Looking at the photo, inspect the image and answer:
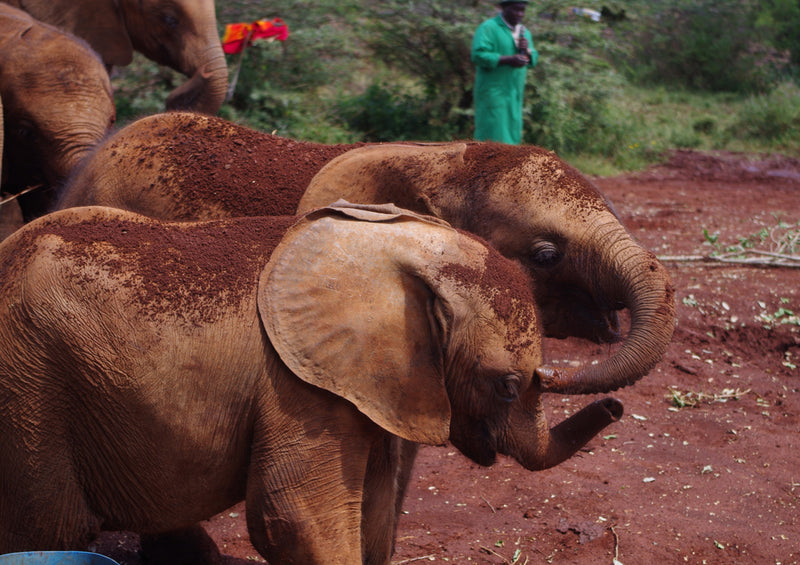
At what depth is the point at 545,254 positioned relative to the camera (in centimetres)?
413

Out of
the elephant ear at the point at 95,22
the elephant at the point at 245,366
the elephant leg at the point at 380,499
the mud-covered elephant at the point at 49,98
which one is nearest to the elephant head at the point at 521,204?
the elephant at the point at 245,366

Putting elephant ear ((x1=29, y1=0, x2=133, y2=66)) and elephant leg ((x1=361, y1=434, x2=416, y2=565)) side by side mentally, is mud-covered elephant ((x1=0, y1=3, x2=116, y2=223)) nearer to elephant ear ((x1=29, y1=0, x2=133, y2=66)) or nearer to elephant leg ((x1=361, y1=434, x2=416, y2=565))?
elephant ear ((x1=29, y1=0, x2=133, y2=66))

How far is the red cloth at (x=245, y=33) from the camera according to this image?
35.0ft

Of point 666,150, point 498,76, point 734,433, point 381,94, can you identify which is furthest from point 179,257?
point 666,150

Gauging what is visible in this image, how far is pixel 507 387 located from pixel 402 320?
0.43m

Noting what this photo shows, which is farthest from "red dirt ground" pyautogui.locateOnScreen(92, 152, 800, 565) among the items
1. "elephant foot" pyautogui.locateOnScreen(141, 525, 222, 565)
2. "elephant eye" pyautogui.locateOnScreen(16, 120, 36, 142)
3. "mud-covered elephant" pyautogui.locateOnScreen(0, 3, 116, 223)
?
"elephant eye" pyautogui.locateOnScreen(16, 120, 36, 142)

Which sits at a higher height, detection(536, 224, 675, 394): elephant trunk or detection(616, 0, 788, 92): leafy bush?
detection(536, 224, 675, 394): elephant trunk

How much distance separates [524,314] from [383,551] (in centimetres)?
108

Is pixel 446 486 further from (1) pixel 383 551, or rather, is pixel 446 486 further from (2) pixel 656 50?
(2) pixel 656 50

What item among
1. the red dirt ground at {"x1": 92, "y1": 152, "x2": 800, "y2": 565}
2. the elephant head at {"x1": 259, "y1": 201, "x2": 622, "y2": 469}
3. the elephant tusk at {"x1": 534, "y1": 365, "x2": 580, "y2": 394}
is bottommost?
the red dirt ground at {"x1": 92, "y1": 152, "x2": 800, "y2": 565}

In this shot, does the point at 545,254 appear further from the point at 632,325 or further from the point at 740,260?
the point at 740,260

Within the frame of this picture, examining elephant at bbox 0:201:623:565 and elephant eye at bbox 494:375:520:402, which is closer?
elephant at bbox 0:201:623:565

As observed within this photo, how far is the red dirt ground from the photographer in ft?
15.4

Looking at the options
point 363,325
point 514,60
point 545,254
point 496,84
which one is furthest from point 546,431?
point 496,84
